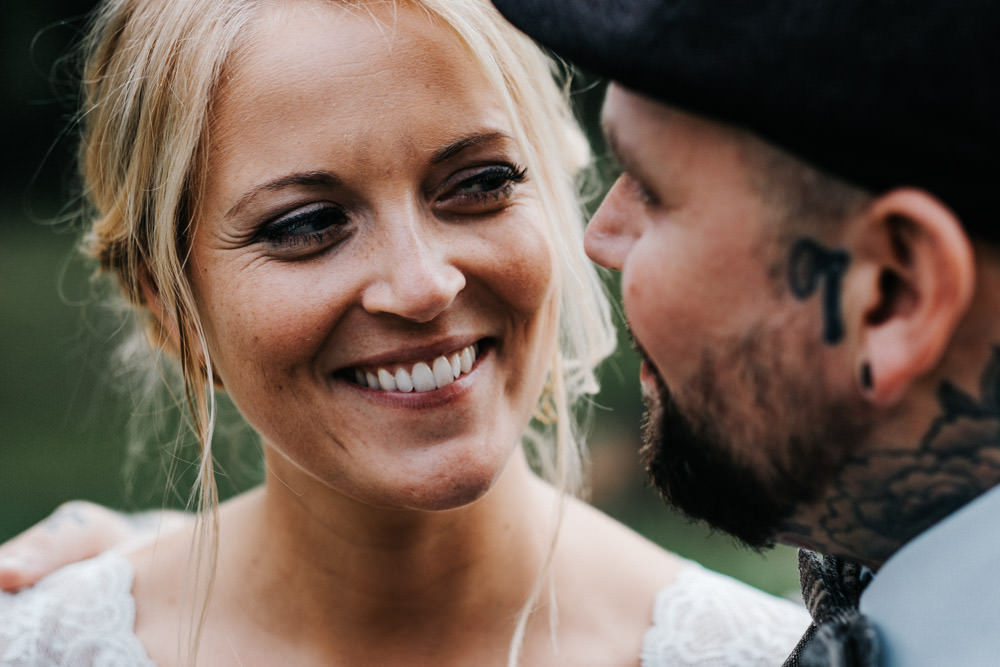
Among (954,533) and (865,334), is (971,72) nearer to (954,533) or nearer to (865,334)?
(865,334)

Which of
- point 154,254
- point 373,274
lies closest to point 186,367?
point 154,254

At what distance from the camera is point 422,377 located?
2.18 meters

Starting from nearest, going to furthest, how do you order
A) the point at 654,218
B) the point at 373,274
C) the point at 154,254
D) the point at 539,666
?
the point at 654,218 < the point at 373,274 < the point at 154,254 < the point at 539,666

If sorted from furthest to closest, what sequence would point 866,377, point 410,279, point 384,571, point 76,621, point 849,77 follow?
1. point 76,621
2. point 384,571
3. point 410,279
4. point 866,377
5. point 849,77

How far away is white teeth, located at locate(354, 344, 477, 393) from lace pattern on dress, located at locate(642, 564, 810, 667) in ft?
2.91

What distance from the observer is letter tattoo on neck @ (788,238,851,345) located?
5.25 feet

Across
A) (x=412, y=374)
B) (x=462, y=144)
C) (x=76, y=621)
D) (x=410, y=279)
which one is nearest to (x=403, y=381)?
(x=412, y=374)

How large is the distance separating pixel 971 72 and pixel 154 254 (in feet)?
5.46

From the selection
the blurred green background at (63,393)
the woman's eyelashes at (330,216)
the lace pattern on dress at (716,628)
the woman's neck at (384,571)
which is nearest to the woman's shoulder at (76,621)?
the woman's neck at (384,571)

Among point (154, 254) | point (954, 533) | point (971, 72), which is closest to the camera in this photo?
point (971, 72)

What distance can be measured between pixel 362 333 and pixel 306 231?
0.23 metres

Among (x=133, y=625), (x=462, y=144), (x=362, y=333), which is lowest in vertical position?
(x=133, y=625)

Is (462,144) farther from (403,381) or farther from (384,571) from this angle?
(384,571)

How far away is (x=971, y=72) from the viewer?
1361mm
